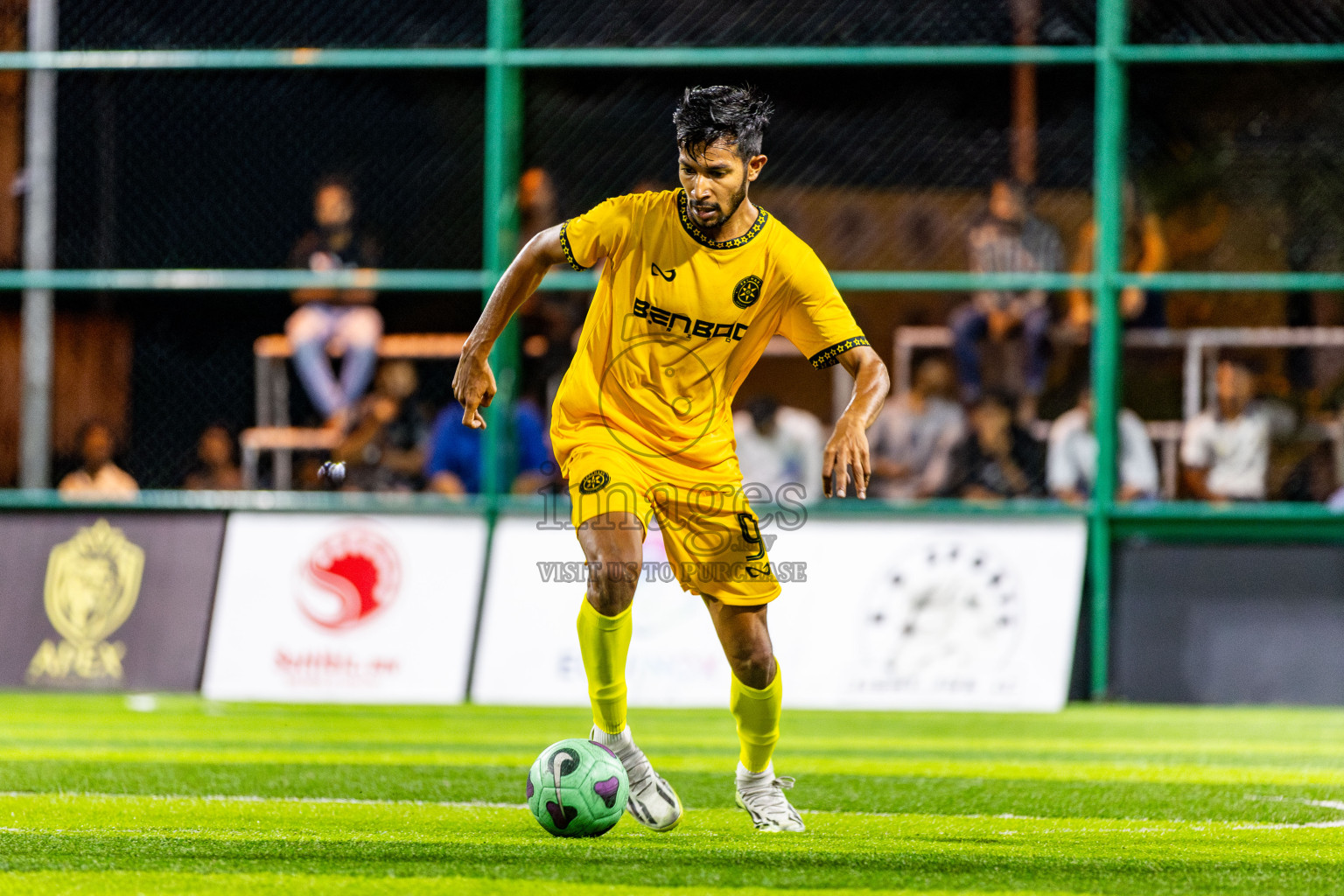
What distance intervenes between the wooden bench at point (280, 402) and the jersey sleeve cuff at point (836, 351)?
811 centimetres

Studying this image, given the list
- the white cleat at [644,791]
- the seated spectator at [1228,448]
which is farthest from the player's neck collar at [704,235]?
the seated spectator at [1228,448]

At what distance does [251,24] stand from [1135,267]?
6.17 meters

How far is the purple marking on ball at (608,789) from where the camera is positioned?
16.5 feet

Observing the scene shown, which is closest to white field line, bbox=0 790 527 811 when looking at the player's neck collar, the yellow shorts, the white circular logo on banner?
the yellow shorts

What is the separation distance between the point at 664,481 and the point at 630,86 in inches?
372

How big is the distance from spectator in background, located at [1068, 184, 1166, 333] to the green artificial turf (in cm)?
371

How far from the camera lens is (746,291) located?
5.37 m

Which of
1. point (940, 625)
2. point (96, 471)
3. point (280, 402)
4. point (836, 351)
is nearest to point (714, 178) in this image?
point (836, 351)

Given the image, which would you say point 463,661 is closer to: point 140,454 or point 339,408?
point 339,408

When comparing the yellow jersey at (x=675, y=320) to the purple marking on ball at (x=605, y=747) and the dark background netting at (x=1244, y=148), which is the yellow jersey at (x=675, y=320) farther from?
the dark background netting at (x=1244, y=148)

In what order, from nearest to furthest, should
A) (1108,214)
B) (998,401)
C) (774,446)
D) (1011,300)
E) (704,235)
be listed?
1. (704,235)
2. (1108,214)
3. (774,446)
4. (998,401)
5. (1011,300)

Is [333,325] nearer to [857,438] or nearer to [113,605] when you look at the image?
[113,605]

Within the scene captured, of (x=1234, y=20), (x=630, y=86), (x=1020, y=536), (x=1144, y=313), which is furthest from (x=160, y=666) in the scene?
(x=1234, y=20)

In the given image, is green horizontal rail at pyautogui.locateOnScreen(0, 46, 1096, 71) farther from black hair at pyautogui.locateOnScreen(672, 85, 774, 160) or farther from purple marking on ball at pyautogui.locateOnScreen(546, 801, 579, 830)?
purple marking on ball at pyautogui.locateOnScreen(546, 801, 579, 830)
